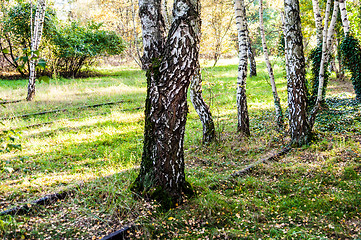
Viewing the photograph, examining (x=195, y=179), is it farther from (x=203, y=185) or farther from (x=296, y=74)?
(x=296, y=74)

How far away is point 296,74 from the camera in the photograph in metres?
6.15

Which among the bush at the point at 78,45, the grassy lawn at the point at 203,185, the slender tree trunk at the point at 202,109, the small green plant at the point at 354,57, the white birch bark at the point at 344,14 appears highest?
the bush at the point at 78,45

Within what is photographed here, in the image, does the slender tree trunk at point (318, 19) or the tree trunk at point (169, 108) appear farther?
the slender tree trunk at point (318, 19)

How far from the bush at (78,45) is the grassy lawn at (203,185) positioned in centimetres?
1205

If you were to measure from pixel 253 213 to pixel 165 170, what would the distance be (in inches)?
51.0

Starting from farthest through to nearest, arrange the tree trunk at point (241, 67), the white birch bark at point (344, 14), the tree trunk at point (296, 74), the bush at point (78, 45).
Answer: the bush at point (78, 45), the white birch bark at point (344, 14), the tree trunk at point (241, 67), the tree trunk at point (296, 74)

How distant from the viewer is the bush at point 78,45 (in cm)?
1961

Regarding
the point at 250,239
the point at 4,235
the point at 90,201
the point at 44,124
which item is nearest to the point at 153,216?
the point at 90,201

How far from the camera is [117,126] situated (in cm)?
898

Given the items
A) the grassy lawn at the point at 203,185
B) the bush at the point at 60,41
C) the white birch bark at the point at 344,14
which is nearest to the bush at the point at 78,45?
the bush at the point at 60,41

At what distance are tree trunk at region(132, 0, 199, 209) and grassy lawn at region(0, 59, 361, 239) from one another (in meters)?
0.29

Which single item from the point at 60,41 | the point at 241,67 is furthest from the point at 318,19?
the point at 60,41

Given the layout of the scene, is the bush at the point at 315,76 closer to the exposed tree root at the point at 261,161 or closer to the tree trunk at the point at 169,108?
the exposed tree root at the point at 261,161

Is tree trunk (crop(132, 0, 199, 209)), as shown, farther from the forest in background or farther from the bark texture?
the bark texture
